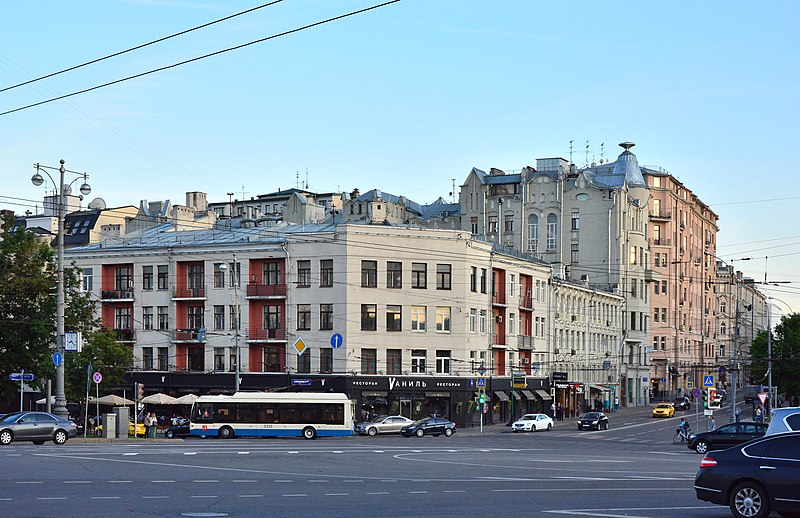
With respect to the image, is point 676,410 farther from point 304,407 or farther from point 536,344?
point 304,407

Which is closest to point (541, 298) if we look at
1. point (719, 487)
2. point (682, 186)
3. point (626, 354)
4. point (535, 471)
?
point (626, 354)

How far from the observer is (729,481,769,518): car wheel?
1820 cm

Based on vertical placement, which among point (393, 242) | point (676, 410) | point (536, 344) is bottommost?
point (676, 410)

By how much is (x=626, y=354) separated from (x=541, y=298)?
25629 mm

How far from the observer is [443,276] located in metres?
78.6

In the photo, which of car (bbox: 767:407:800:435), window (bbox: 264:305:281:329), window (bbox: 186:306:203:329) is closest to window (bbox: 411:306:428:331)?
window (bbox: 264:305:281:329)

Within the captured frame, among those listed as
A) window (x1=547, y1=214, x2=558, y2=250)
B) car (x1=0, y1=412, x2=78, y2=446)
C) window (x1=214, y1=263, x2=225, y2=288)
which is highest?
window (x1=547, y1=214, x2=558, y2=250)

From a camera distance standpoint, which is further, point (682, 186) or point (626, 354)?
point (682, 186)

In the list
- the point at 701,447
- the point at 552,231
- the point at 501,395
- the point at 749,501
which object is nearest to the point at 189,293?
the point at 501,395

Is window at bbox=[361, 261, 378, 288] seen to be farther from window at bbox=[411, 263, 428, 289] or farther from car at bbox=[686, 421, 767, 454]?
car at bbox=[686, 421, 767, 454]

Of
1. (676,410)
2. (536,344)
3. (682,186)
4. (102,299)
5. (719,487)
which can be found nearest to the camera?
(719,487)

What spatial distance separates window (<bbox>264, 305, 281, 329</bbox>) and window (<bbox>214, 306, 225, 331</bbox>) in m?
3.22

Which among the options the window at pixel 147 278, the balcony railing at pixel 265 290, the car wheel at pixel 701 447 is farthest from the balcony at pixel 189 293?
the car wheel at pixel 701 447

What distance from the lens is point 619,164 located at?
12019 cm
